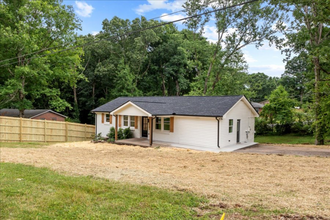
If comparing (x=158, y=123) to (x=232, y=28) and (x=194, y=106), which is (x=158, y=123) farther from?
(x=232, y=28)

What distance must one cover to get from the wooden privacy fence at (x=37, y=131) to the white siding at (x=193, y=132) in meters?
9.07

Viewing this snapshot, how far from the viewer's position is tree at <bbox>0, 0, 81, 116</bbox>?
20.3 meters

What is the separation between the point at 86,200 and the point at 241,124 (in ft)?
48.2

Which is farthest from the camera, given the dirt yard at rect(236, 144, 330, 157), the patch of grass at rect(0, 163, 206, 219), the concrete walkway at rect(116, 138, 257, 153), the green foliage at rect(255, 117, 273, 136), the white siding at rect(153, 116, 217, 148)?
the green foliage at rect(255, 117, 273, 136)

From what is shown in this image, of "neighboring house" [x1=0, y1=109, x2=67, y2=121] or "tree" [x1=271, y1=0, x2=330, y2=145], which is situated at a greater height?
"tree" [x1=271, y1=0, x2=330, y2=145]

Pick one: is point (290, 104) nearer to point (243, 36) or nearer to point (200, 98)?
point (243, 36)

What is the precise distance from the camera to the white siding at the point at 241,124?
15.8 m

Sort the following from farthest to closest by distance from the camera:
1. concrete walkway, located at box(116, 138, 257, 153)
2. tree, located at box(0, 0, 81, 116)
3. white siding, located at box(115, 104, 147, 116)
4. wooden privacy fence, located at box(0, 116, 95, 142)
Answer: tree, located at box(0, 0, 81, 116)
white siding, located at box(115, 104, 147, 116)
wooden privacy fence, located at box(0, 116, 95, 142)
concrete walkway, located at box(116, 138, 257, 153)

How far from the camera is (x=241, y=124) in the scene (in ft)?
58.6

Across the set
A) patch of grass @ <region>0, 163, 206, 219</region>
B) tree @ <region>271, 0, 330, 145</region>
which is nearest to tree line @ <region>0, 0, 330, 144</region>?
tree @ <region>271, 0, 330, 145</region>

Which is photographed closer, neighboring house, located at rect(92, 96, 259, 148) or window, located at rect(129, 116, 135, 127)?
neighboring house, located at rect(92, 96, 259, 148)

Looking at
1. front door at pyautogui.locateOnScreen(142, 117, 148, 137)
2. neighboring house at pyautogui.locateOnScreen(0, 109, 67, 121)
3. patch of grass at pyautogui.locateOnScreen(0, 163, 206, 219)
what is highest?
neighboring house at pyautogui.locateOnScreen(0, 109, 67, 121)

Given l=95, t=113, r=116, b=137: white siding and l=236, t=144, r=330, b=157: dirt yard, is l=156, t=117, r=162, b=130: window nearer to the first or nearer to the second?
l=95, t=113, r=116, b=137: white siding

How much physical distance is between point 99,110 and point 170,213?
19008 millimetres
